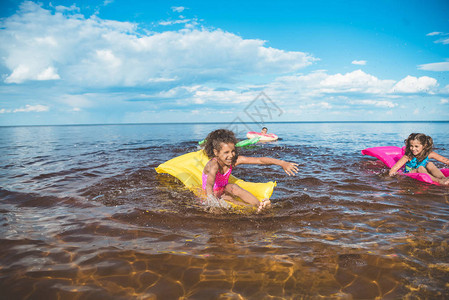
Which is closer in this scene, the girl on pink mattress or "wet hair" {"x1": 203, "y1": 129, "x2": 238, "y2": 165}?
"wet hair" {"x1": 203, "y1": 129, "x2": 238, "y2": 165}

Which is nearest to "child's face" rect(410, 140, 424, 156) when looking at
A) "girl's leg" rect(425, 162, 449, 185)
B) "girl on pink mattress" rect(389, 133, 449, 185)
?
"girl on pink mattress" rect(389, 133, 449, 185)

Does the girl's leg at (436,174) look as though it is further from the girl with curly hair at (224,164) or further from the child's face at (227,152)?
the child's face at (227,152)

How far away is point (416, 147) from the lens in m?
5.60

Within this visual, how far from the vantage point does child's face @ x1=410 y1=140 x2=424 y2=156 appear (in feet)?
18.3

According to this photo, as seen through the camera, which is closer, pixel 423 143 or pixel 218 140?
pixel 218 140

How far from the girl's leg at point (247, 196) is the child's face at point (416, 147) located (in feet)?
13.0

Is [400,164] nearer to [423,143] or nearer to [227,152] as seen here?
[423,143]

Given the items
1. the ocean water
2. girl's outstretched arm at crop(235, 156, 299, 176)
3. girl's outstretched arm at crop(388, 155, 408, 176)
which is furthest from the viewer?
girl's outstretched arm at crop(388, 155, 408, 176)

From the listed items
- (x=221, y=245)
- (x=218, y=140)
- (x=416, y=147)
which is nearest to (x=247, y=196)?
(x=218, y=140)

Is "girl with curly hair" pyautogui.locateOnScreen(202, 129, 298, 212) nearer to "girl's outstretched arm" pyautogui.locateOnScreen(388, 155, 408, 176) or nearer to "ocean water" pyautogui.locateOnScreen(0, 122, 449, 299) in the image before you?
"ocean water" pyautogui.locateOnScreen(0, 122, 449, 299)

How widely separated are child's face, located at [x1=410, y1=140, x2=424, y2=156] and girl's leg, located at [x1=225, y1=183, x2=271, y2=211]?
13.0 ft

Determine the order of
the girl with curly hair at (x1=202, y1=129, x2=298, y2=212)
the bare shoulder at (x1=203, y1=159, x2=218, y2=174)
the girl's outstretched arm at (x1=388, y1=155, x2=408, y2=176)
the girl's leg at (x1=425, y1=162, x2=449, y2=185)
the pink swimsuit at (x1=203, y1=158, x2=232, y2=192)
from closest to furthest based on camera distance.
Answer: the girl with curly hair at (x1=202, y1=129, x2=298, y2=212) → the bare shoulder at (x1=203, y1=159, x2=218, y2=174) → the pink swimsuit at (x1=203, y1=158, x2=232, y2=192) → the girl's leg at (x1=425, y1=162, x2=449, y2=185) → the girl's outstretched arm at (x1=388, y1=155, x2=408, y2=176)

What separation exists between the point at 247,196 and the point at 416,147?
13.8ft

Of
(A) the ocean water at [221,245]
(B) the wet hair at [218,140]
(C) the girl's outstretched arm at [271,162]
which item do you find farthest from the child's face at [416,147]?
(B) the wet hair at [218,140]
